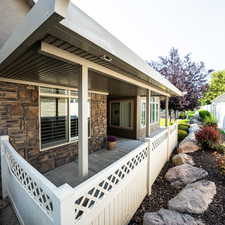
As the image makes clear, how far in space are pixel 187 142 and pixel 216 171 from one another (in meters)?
2.25

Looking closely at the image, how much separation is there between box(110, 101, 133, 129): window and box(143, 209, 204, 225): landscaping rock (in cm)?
611

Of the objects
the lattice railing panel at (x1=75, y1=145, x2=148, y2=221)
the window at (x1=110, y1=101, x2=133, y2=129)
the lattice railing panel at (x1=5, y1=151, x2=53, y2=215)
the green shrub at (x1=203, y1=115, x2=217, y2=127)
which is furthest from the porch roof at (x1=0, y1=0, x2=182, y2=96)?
the green shrub at (x1=203, y1=115, x2=217, y2=127)

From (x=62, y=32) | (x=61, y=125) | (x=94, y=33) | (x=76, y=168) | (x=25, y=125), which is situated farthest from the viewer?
(x=61, y=125)

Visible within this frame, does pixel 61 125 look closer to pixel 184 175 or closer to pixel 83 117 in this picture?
pixel 83 117

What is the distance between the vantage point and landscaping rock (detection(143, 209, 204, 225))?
2.14m

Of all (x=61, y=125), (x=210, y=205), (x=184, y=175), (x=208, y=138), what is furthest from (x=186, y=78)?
(x=61, y=125)

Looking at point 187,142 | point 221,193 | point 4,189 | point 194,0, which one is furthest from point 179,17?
point 4,189

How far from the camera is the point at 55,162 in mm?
4336

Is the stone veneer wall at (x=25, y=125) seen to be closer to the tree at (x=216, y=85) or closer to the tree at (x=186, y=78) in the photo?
the tree at (x=186, y=78)

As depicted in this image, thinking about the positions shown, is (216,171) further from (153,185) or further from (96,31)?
(96,31)

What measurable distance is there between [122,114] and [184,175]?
5.52 m

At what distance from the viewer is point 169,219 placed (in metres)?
2.21

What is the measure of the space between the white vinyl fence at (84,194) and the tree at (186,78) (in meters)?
10.1

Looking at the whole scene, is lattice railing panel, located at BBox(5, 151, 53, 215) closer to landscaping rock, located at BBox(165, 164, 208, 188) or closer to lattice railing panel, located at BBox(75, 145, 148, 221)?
lattice railing panel, located at BBox(75, 145, 148, 221)
